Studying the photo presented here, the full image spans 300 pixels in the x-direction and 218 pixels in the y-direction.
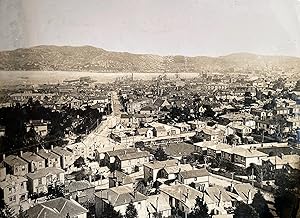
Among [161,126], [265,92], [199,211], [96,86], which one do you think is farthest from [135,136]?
[265,92]

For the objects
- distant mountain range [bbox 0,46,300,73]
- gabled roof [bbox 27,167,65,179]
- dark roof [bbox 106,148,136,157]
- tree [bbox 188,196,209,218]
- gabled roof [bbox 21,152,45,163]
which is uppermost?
distant mountain range [bbox 0,46,300,73]

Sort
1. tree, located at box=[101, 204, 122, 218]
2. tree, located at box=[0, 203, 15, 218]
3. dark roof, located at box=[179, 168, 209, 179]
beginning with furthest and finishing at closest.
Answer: dark roof, located at box=[179, 168, 209, 179] < tree, located at box=[101, 204, 122, 218] < tree, located at box=[0, 203, 15, 218]

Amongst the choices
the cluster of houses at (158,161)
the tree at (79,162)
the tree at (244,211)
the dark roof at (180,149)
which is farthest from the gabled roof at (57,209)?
the tree at (244,211)

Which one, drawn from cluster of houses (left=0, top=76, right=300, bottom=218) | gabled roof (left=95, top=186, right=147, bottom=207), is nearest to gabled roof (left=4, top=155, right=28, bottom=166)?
cluster of houses (left=0, top=76, right=300, bottom=218)

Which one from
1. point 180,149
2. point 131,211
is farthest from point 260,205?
point 131,211

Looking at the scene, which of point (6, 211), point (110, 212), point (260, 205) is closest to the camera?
point (6, 211)

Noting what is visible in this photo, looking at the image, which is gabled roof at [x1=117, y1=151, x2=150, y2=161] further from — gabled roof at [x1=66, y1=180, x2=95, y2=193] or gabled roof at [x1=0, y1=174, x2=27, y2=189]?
gabled roof at [x1=0, y1=174, x2=27, y2=189]

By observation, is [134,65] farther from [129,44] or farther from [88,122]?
[88,122]

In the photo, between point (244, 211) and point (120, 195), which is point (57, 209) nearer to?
point (120, 195)
